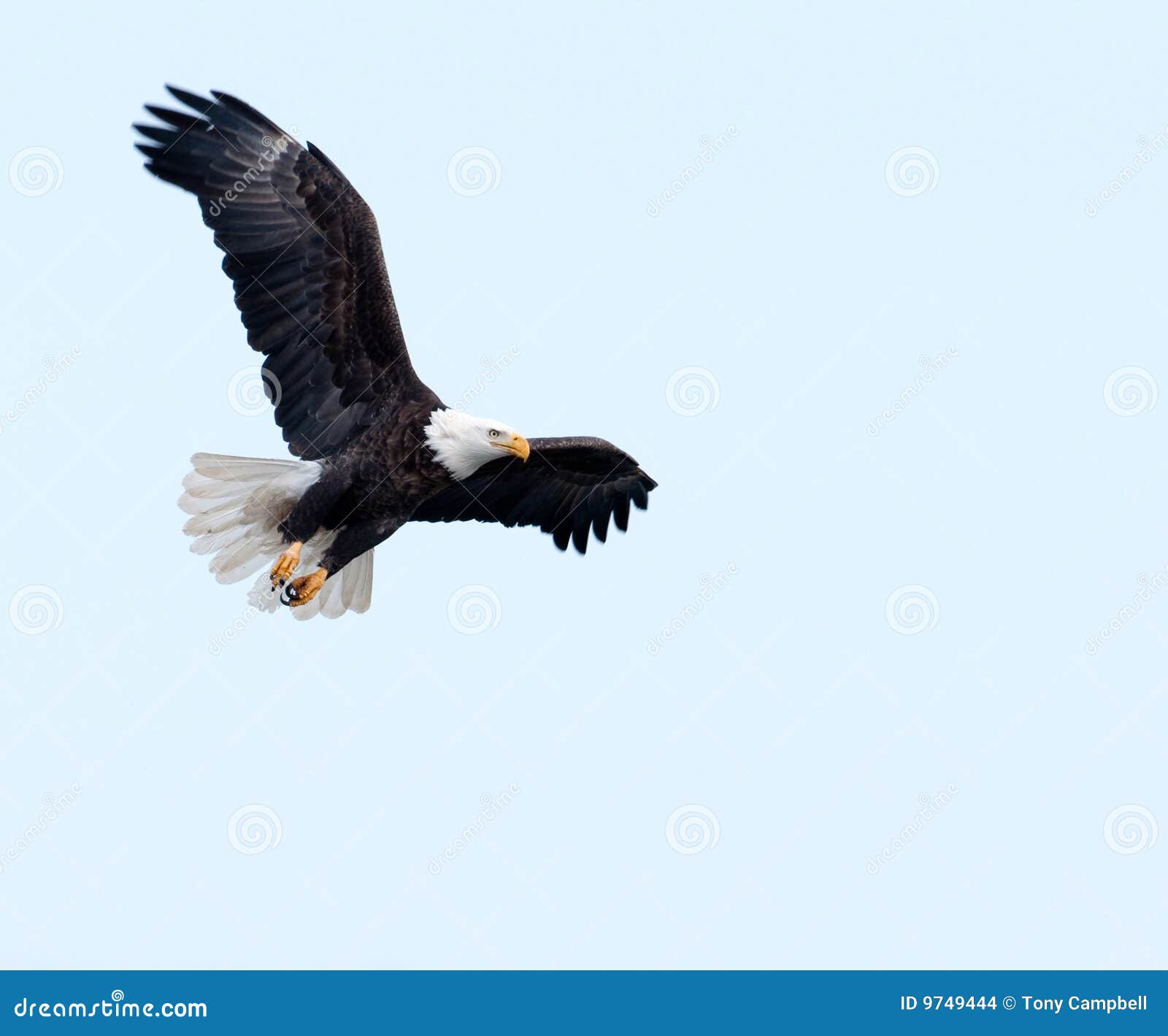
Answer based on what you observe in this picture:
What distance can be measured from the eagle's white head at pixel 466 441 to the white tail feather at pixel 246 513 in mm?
683

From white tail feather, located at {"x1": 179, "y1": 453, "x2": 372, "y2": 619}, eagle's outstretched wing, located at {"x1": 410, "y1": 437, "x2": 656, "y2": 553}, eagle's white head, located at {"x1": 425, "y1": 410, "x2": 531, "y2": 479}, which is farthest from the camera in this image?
eagle's outstretched wing, located at {"x1": 410, "y1": 437, "x2": 656, "y2": 553}

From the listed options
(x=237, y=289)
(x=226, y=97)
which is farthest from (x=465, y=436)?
(x=226, y=97)

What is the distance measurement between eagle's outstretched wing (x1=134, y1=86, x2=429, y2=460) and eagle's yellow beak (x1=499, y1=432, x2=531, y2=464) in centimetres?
62

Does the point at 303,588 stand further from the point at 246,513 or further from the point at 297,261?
the point at 297,261

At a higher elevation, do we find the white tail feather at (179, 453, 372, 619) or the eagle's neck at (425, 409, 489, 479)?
the eagle's neck at (425, 409, 489, 479)

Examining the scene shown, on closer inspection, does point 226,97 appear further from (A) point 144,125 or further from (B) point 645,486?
(B) point 645,486

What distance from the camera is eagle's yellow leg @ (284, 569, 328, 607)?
1013 cm

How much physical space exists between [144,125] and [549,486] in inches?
121

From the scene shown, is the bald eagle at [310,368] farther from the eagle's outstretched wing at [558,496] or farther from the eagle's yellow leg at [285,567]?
the eagle's outstretched wing at [558,496]

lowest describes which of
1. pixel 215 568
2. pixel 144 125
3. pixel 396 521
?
pixel 215 568

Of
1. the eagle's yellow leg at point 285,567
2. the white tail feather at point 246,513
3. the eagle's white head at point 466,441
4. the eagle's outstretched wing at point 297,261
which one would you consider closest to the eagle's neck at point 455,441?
the eagle's white head at point 466,441

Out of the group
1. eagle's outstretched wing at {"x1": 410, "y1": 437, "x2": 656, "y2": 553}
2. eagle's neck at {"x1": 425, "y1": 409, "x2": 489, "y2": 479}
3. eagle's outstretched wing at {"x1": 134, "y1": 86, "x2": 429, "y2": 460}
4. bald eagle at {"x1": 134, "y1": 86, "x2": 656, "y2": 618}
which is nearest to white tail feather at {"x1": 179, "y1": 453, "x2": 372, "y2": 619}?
bald eagle at {"x1": 134, "y1": 86, "x2": 656, "y2": 618}

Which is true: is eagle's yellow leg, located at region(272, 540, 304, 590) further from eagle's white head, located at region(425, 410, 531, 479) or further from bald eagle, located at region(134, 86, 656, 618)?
eagle's white head, located at region(425, 410, 531, 479)

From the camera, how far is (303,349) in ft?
33.0
